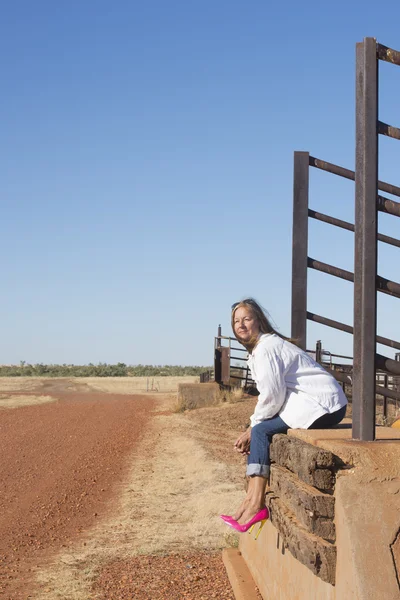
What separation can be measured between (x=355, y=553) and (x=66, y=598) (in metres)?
3.03

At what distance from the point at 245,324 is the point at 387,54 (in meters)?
1.87

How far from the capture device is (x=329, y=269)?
5332mm

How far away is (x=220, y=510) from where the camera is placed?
8109 millimetres

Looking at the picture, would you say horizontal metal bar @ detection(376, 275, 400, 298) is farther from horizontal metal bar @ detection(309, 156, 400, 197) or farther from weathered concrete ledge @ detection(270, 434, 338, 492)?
horizontal metal bar @ detection(309, 156, 400, 197)

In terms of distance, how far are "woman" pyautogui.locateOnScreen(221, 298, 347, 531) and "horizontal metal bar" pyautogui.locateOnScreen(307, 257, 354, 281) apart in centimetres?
95

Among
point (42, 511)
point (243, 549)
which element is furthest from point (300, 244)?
point (42, 511)

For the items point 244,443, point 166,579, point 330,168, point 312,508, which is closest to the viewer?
point 312,508

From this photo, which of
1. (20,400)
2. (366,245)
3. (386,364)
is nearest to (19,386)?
(20,400)

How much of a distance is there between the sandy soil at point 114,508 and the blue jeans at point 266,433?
1474 millimetres

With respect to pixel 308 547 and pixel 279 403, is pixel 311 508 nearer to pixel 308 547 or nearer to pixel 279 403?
pixel 308 547

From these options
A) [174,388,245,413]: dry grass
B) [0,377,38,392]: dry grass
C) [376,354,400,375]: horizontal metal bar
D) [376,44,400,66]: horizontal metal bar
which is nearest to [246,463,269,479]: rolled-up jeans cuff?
[376,354,400,375]: horizontal metal bar

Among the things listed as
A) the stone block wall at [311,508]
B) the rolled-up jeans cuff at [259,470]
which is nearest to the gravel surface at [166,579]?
the rolled-up jeans cuff at [259,470]

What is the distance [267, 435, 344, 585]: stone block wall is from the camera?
3295 millimetres

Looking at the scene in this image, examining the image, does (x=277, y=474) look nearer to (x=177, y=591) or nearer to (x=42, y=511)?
(x=177, y=591)
